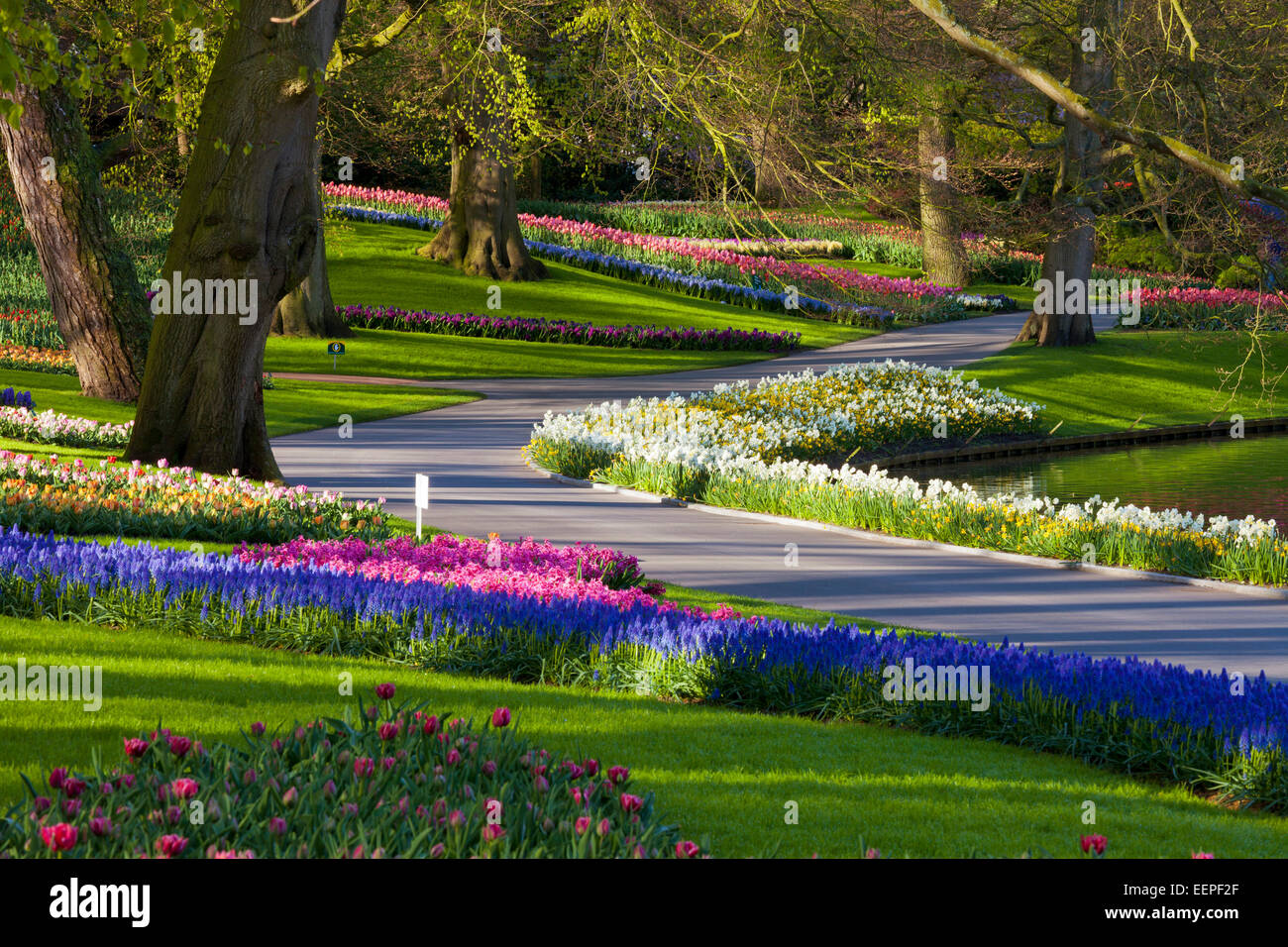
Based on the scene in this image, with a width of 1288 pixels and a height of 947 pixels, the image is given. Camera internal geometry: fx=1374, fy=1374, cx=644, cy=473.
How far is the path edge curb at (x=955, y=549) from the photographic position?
429 inches

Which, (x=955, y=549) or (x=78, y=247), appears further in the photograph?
(x=78, y=247)

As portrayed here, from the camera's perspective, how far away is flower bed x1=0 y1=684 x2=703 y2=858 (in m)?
3.94

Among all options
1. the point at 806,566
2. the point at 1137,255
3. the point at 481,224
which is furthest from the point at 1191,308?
the point at 806,566

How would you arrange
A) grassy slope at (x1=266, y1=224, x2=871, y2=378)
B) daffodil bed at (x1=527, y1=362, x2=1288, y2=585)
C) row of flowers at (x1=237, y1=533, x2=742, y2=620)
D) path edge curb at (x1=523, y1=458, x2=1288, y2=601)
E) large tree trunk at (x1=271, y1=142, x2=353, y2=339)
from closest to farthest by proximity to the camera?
row of flowers at (x1=237, y1=533, x2=742, y2=620) → path edge curb at (x1=523, y1=458, x2=1288, y2=601) → daffodil bed at (x1=527, y1=362, x2=1288, y2=585) → grassy slope at (x1=266, y1=224, x2=871, y2=378) → large tree trunk at (x1=271, y1=142, x2=353, y2=339)

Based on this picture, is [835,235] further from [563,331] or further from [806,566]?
[806,566]

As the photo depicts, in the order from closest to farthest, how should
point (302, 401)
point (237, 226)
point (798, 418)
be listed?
1. point (237, 226)
2. point (798, 418)
3. point (302, 401)

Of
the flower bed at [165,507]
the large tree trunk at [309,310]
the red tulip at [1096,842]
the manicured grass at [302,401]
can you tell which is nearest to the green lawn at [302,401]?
the manicured grass at [302,401]

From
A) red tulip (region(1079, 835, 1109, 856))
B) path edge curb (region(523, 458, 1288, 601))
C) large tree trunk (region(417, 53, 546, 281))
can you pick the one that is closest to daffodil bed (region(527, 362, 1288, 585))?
path edge curb (region(523, 458, 1288, 601))

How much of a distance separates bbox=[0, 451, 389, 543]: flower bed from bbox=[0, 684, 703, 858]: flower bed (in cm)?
582

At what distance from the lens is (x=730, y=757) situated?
5.81 metres

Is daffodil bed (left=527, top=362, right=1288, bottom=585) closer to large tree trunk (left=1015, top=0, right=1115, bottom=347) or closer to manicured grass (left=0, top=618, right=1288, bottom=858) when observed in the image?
large tree trunk (left=1015, top=0, right=1115, bottom=347)

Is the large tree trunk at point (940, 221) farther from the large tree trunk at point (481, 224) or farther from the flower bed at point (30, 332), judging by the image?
the flower bed at point (30, 332)

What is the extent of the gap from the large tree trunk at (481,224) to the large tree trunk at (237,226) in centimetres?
2217

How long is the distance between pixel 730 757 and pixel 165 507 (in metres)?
6.51
